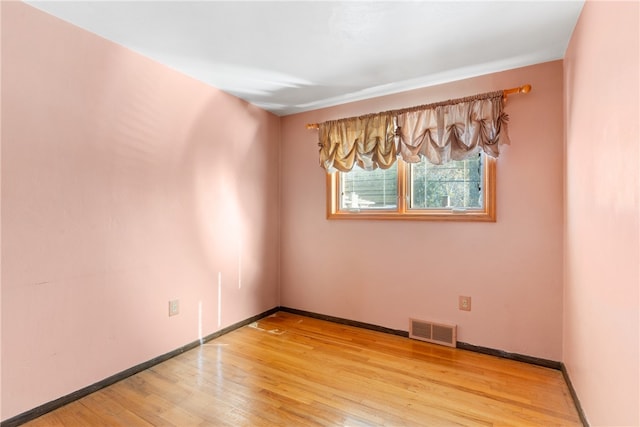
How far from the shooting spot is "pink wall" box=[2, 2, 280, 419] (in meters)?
1.65

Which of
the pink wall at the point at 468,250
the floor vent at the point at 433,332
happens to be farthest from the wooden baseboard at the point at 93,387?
the floor vent at the point at 433,332

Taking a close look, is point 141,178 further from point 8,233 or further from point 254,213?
point 254,213

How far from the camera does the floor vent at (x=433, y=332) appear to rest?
8.52 feet

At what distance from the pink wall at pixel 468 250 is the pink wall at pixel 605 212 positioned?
0.28 m

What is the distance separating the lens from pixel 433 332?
2.67 metres

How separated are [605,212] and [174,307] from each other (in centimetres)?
274

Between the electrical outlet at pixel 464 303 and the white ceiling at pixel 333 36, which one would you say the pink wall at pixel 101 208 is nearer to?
the white ceiling at pixel 333 36

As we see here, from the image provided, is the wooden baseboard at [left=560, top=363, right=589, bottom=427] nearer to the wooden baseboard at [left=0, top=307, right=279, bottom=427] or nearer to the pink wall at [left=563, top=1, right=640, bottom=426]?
the pink wall at [left=563, top=1, right=640, bottom=426]

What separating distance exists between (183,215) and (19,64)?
4.21 ft

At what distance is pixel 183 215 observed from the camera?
2520 mm

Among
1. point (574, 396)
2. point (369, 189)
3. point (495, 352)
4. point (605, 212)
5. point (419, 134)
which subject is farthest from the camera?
point (369, 189)

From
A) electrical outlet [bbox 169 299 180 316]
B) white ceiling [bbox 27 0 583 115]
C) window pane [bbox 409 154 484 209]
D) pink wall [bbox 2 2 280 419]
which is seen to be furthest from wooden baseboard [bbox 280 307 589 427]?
white ceiling [bbox 27 0 583 115]

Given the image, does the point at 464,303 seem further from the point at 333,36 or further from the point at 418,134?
the point at 333,36

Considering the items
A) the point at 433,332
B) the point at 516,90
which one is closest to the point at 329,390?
the point at 433,332
